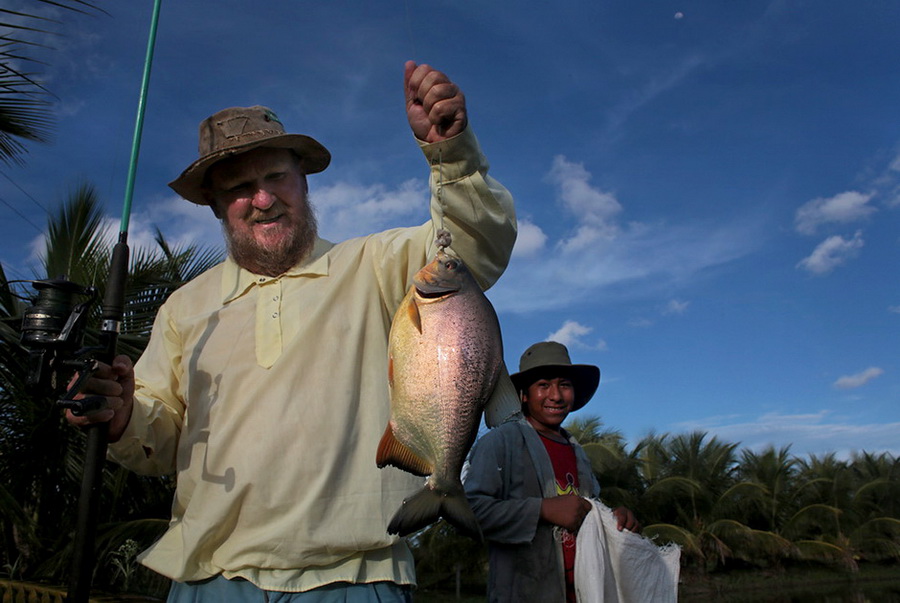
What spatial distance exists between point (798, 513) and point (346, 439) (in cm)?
3064

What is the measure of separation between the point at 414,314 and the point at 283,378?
0.58 metres

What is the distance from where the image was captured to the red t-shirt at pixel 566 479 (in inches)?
152

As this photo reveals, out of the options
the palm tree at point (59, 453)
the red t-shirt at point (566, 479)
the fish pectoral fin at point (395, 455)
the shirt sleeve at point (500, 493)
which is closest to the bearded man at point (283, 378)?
the fish pectoral fin at point (395, 455)

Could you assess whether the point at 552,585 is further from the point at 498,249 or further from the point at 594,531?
the point at 498,249

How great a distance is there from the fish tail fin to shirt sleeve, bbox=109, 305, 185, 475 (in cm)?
113

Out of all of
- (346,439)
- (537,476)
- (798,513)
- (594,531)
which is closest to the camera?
(346,439)

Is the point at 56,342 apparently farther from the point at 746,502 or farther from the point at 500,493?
the point at 746,502

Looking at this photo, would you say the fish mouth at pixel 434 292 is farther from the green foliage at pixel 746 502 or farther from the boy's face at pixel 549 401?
the green foliage at pixel 746 502

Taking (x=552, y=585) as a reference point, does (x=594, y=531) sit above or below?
above

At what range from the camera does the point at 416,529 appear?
6.13 ft

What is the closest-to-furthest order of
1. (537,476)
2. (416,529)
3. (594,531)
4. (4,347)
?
1. (416,529)
2. (594,531)
3. (537,476)
4. (4,347)

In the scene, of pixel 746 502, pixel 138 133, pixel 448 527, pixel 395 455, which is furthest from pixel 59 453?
pixel 746 502

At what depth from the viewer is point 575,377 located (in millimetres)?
5117

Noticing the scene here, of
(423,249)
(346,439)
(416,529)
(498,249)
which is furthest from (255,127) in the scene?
(416,529)
